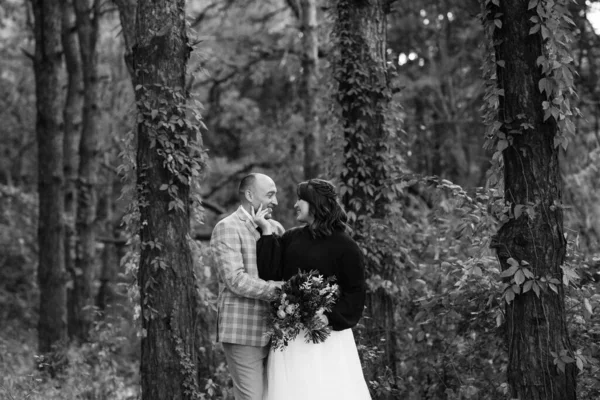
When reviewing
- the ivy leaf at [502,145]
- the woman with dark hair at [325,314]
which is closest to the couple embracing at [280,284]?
the woman with dark hair at [325,314]

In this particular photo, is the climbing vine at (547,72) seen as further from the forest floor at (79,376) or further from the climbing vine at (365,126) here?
the forest floor at (79,376)

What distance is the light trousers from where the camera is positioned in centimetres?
639

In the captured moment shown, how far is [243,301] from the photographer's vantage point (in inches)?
256

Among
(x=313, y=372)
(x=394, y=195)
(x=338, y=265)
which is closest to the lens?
(x=313, y=372)

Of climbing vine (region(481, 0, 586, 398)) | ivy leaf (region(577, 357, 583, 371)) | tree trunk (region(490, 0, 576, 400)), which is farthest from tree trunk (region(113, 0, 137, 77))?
ivy leaf (region(577, 357, 583, 371))

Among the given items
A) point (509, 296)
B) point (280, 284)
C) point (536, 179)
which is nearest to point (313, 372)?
point (280, 284)

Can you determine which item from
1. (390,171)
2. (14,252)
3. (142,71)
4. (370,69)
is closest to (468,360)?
(390,171)

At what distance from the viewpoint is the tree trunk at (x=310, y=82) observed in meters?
15.1

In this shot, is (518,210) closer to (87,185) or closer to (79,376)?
(79,376)

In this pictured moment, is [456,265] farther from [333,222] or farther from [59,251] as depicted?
[59,251]

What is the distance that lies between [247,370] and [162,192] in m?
1.97

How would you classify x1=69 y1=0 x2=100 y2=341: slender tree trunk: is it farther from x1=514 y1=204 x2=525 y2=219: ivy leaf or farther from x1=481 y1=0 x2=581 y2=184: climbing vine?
x1=514 y1=204 x2=525 y2=219: ivy leaf

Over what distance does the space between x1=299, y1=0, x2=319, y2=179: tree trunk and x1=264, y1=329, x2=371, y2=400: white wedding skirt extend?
895 centimetres

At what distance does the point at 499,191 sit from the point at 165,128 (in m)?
3.00
